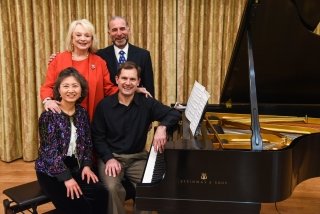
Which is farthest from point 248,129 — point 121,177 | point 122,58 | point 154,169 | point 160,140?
point 122,58

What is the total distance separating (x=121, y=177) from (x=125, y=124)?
1.22ft

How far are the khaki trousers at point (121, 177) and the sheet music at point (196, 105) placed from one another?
1.89 ft

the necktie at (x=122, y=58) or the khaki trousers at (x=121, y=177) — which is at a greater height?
the necktie at (x=122, y=58)

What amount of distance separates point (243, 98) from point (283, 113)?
0.33 meters

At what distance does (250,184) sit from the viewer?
1.84 meters

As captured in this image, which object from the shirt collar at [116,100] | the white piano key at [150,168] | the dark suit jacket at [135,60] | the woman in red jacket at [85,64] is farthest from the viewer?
the dark suit jacket at [135,60]

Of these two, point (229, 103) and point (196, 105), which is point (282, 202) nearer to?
point (229, 103)

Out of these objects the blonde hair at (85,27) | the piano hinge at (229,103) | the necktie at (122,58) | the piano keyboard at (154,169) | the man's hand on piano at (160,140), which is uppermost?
the blonde hair at (85,27)

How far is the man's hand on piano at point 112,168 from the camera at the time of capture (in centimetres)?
250

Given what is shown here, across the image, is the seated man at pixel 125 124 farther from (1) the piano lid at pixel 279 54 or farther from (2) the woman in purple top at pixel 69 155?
(1) the piano lid at pixel 279 54

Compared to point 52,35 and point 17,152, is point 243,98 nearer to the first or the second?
point 52,35

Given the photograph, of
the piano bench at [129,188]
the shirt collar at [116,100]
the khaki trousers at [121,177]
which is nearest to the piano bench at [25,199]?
the khaki trousers at [121,177]

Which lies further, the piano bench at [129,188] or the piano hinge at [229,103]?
the piano hinge at [229,103]

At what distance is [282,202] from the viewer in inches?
131
